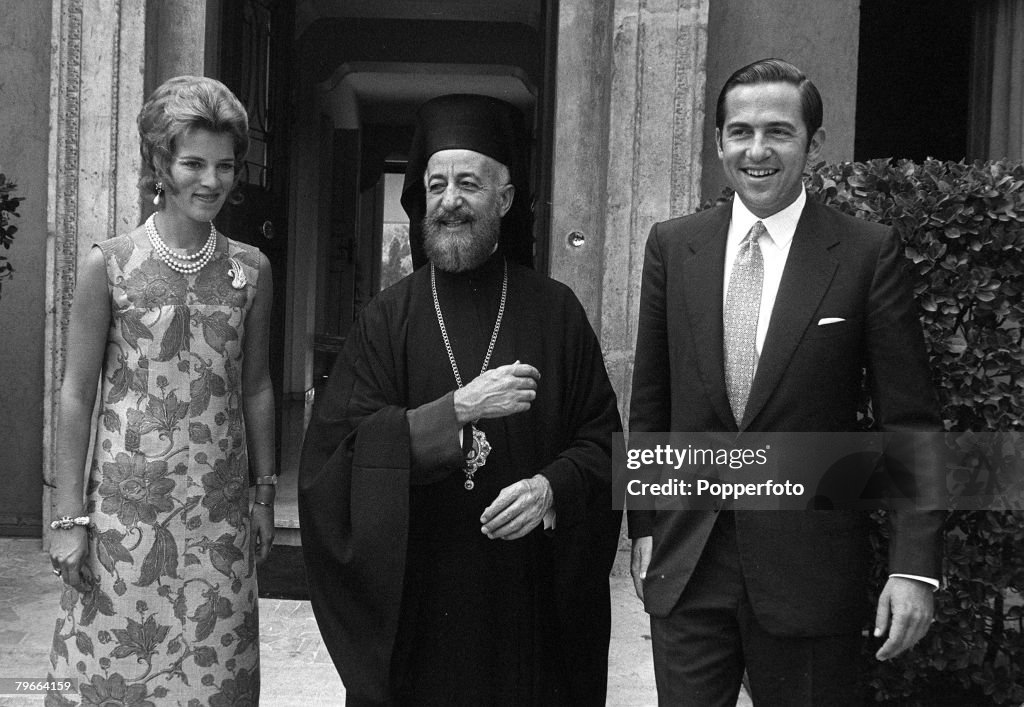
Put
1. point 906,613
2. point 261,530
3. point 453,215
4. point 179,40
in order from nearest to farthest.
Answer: point 906,613, point 453,215, point 261,530, point 179,40

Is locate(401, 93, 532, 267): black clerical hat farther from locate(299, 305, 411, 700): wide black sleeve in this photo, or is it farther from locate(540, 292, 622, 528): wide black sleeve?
locate(299, 305, 411, 700): wide black sleeve

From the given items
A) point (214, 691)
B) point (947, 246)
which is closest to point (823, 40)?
point (947, 246)

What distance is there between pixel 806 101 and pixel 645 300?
0.58 metres

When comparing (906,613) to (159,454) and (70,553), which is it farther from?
(70,553)

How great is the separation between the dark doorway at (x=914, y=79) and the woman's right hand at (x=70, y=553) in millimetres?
5538

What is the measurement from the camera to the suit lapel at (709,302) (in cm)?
223

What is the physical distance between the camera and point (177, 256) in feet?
8.86

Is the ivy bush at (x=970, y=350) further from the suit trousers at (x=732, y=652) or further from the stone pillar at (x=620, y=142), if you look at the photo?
the stone pillar at (x=620, y=142)

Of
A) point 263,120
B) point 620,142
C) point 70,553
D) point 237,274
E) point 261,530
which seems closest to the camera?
point 70,553

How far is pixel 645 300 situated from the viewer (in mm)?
2422

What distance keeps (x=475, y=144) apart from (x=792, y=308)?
0.99m

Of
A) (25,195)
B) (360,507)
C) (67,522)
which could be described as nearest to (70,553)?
(67,522)

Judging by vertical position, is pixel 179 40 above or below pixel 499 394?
above

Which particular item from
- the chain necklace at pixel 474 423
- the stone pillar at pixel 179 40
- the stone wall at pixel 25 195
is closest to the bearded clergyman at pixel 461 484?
the chain necklace at pixel 474 423
